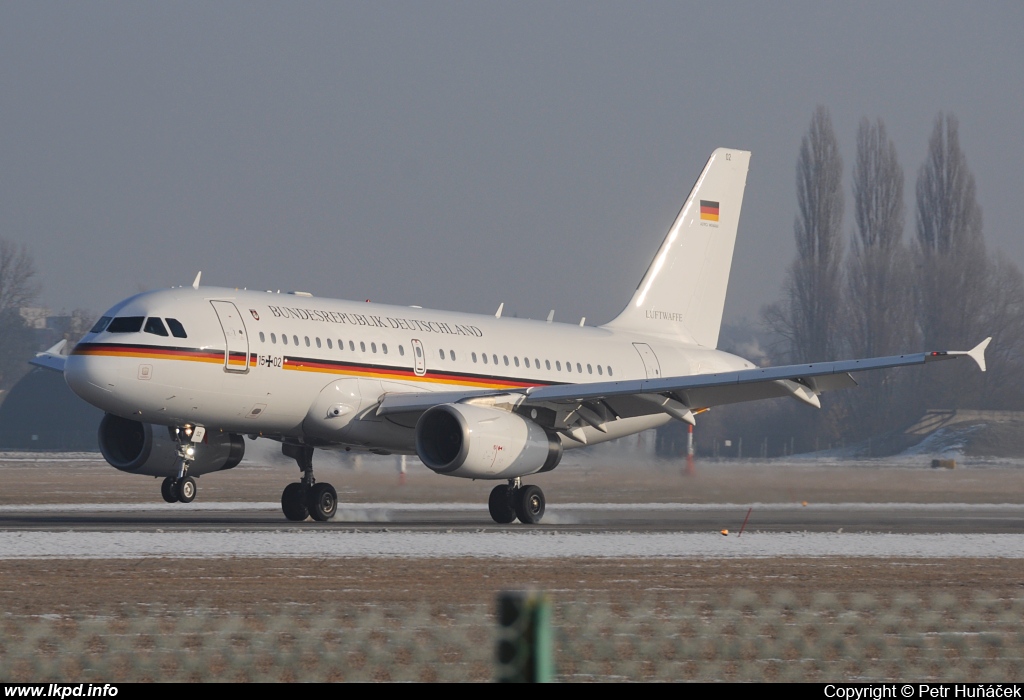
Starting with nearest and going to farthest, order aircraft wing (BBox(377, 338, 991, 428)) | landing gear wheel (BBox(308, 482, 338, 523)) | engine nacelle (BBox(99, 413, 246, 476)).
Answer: aircraft wing (BBox(377, 338, 991, 428)) → engine nacelle (BBox(99, 413, 246, 476)) → landing gear wheel (BBox(308, 482, 338, 523))

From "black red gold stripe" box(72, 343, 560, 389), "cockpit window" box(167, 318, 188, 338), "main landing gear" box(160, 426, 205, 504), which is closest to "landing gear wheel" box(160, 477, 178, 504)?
"main landing gear" box(160, 426, 205, 504)

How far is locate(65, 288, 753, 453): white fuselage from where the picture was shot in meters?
25.5

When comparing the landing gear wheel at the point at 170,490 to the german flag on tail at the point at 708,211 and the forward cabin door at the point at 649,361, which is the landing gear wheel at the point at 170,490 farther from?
the german flag on tail at the point at 708,211

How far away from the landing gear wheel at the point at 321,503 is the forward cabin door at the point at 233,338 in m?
4.11

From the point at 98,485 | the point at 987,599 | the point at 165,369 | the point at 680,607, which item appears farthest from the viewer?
the point at 98,485

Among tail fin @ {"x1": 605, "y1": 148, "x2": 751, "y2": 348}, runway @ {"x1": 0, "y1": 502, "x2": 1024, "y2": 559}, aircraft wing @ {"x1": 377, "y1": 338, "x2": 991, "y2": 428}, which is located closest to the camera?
runway @ {"x1": 0, "y1": 502, "x2": 1024, "y2": 559}

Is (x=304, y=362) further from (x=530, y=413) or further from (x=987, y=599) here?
(x=987, y=599)

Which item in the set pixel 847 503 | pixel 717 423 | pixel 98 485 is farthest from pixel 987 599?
pixel 717 423

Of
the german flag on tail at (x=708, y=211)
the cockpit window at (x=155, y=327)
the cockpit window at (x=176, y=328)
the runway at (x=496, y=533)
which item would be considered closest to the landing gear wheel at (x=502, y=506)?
the runway at (x=496, y=533)

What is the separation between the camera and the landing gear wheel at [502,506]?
28.2 m

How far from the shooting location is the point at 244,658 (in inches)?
388

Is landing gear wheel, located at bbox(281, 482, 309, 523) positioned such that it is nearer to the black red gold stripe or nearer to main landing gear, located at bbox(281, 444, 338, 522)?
main landing gear, located at bbox(281, 444, 338, 522)

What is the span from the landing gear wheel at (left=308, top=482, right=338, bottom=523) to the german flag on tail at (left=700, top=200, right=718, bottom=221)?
14732 mm

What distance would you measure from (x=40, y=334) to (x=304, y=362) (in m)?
A: 112
